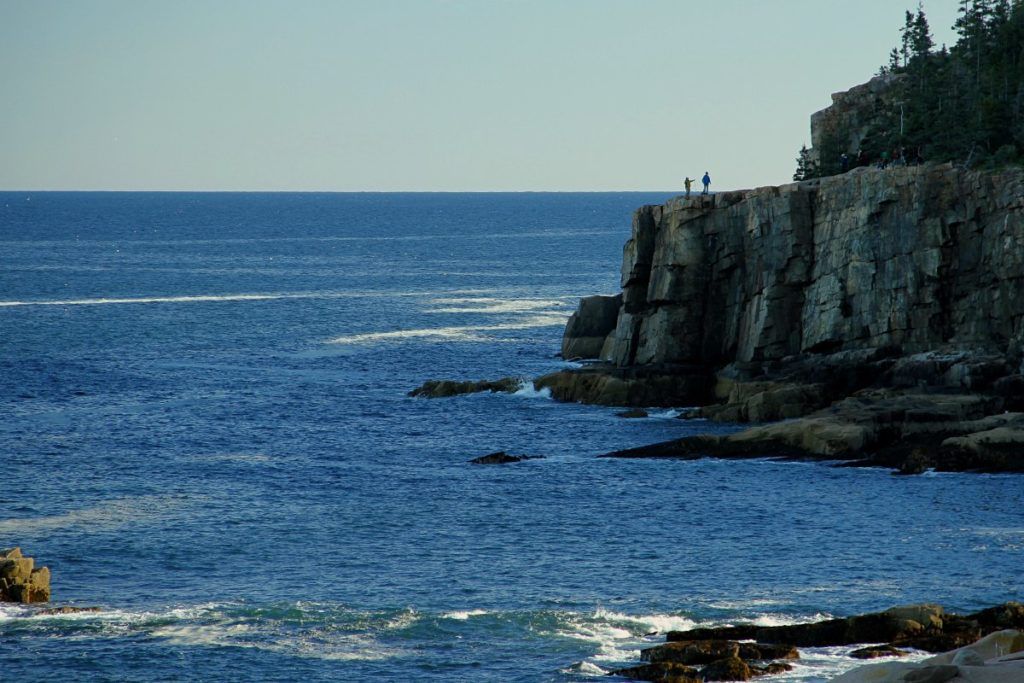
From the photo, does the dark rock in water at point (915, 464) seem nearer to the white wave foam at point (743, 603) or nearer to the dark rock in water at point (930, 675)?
the white wave foam at point (743, 603)

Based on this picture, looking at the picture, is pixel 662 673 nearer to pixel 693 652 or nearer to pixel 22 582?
pixel 693 652

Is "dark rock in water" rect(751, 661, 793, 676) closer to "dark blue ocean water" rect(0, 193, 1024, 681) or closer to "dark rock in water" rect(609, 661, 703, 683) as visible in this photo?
"dark blue ocean water" rect(0, 193, 1024, 681)

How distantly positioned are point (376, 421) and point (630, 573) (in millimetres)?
35929

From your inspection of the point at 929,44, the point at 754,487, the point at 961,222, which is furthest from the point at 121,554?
the point at 929,44

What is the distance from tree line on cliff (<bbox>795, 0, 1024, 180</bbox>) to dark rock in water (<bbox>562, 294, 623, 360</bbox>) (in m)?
16.8

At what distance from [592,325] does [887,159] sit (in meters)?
25.0

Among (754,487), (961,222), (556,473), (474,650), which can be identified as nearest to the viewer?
(474,650)

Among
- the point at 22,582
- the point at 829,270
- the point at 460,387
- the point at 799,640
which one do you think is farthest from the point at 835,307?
the point at 22,582

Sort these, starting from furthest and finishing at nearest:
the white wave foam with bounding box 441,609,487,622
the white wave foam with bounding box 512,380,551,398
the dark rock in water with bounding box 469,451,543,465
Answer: the white wave foam with bounding box 512,380,551,398
the dark rock in water with bounding box 469,451,543,465
the white wave foam with bounding box 441,609,487,622

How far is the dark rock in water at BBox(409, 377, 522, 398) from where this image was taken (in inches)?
3681

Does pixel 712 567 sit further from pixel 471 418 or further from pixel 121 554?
pixel 471 418

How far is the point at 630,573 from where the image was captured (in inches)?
2047

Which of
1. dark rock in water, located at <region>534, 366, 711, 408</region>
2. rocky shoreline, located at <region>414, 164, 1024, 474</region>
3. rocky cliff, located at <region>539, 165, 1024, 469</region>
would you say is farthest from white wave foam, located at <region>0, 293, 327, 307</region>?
dark rock in water, located at <region>534, 366, 711, 408</region>

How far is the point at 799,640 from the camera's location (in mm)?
42562
